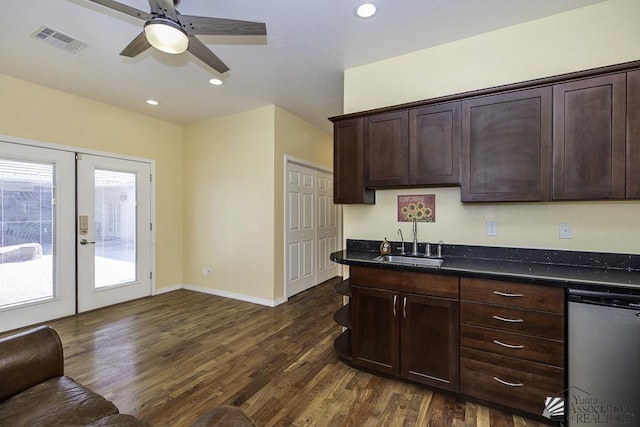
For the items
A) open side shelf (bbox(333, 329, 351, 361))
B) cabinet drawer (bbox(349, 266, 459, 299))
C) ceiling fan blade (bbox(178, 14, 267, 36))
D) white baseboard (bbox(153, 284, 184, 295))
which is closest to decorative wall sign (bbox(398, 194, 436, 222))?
cabinet drawer (bbox(349, 266, 459, 299))

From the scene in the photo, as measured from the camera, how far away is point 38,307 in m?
3.36

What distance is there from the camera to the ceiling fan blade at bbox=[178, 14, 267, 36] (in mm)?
1719

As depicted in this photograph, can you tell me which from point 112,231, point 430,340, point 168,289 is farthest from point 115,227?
point 430,340

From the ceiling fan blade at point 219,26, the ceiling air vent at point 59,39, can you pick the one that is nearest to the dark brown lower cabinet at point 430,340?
the ceiling fan blade at point 219,26

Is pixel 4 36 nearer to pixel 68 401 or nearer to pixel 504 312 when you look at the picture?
pixel 68 401

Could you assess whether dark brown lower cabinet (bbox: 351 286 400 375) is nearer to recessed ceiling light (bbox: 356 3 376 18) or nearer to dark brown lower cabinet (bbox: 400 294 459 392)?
dark brown lower cabinet (bbox: 400 294 459 392)

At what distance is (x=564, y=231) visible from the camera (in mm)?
2170

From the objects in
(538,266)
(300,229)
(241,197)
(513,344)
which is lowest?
(513,344)

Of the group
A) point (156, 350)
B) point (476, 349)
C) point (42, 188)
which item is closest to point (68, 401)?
point (156, 350)

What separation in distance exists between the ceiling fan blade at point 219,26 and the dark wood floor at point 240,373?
2.48m

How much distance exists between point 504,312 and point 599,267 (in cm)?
85

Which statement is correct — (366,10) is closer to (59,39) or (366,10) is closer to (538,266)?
(538,266)

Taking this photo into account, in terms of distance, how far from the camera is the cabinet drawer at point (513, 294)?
5.73ft

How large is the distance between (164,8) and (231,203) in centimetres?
306
